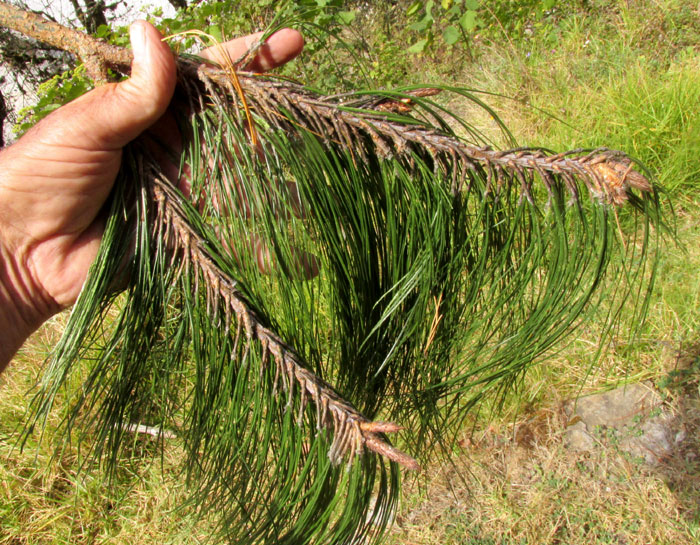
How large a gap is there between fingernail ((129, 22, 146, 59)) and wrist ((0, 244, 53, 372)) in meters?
0.59

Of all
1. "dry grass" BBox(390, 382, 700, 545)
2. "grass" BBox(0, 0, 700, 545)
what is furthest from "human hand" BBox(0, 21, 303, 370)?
"dry grass" BBox(390, 382, 700, 545)

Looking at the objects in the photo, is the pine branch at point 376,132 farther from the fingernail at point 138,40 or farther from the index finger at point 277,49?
the index finger at point 277,49

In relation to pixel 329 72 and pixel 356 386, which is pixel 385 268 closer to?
pixel 356 386

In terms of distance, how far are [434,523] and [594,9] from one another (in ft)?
11.8

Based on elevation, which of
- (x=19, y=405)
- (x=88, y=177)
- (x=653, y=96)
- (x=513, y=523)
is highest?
(x=88, y=177)

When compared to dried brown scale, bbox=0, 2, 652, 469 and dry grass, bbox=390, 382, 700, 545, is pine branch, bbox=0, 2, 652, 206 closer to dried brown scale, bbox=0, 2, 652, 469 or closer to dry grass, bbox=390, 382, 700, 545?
dried brown scale, bbox=0, 2, 652, 469

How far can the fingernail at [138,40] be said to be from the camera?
88 centimetres

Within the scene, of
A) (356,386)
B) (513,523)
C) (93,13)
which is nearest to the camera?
(356,386)

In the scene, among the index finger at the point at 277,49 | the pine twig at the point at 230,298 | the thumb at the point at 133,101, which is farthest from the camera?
the index finger at the point at 277,49

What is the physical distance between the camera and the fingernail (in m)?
0.88

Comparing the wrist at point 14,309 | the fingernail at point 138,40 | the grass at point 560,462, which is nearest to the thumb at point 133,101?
the fingernail at point 138,40

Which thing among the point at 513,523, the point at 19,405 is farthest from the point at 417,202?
the point at 19,405

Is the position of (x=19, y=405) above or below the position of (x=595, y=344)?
above

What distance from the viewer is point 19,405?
7.52 ft
